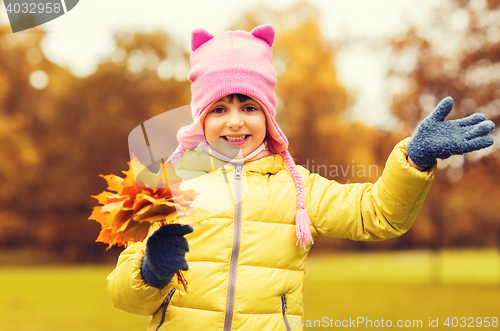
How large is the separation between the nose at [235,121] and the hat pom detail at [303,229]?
0.48 m

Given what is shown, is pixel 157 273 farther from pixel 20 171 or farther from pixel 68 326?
pixel 20 171

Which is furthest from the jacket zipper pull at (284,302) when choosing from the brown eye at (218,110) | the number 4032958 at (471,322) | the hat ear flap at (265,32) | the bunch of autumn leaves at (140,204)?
the number 4032958 at (471,322)

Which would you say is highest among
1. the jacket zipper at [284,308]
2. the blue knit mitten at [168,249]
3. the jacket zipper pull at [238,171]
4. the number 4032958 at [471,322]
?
the jacket zipper pull at [238,171]

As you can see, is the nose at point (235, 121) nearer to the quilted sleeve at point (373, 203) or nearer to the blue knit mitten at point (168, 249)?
the quilted sleeve at point (373, 203)

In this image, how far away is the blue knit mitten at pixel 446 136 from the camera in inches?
73.8

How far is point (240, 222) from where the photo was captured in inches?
85.5

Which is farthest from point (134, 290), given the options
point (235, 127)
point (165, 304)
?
point (235, 127)

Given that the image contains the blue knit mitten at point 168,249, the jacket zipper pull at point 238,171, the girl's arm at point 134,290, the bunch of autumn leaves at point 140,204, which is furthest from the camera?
the jacket zipper pull at point 238,171

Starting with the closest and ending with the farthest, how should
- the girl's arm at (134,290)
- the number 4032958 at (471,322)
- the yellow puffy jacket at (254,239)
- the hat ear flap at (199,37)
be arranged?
the girl's arm at (134,290) → the yellow puffy jacket at (254,239) → the hat ear flap at (199,37) → the number 4032958 at (471,322)

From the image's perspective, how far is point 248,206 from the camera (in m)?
2.20

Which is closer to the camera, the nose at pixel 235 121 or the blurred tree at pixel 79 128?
the nose at pixel 235 121

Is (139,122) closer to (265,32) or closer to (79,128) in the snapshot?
(79,128)

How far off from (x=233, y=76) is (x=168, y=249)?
Result: 3.04 ft

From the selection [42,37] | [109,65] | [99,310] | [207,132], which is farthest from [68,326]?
[42,37]
